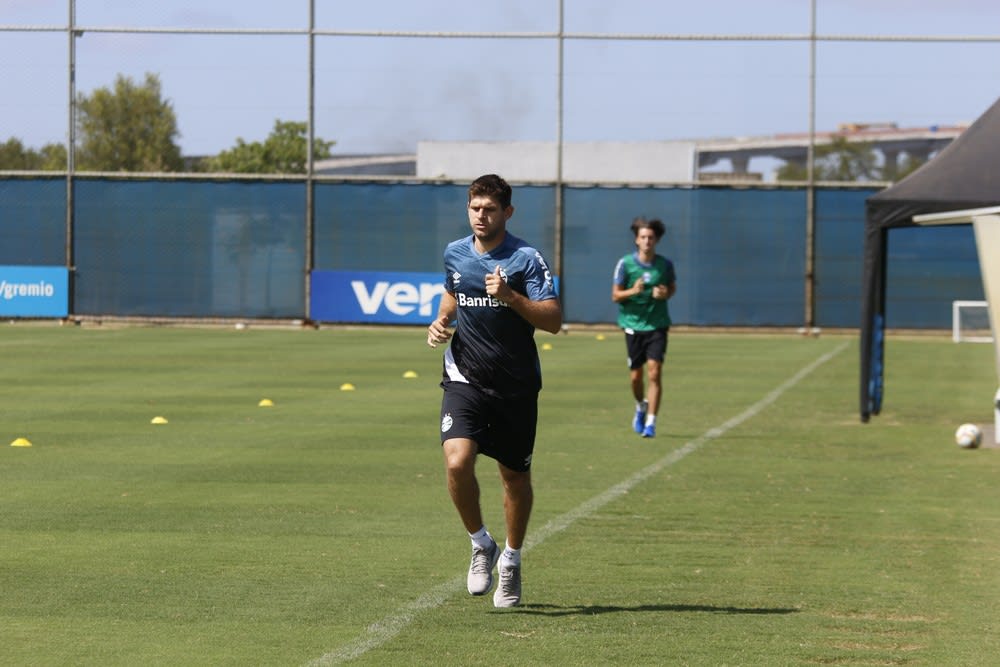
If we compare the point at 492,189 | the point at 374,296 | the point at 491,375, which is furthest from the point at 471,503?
the point at 374,296

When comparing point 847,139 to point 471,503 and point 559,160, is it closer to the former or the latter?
point 559,160

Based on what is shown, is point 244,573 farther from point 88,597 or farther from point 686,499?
point 686,499

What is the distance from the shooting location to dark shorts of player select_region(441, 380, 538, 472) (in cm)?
796

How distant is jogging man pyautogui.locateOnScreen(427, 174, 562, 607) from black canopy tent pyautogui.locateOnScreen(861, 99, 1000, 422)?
950cm

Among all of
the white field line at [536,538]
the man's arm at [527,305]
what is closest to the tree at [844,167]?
the white field line at [536,538]

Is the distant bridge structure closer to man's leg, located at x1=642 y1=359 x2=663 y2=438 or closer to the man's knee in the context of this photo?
man's leg, located at x1=642 y1=359 x2=663 y2=438

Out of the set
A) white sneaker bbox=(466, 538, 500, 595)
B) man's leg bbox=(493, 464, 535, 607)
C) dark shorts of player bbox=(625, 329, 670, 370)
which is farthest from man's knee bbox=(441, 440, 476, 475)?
dark shorts of player bbox=(625, 329, 670, 370)

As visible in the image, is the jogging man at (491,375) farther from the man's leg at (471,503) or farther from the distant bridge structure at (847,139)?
the distant bridge structure at (847,139)

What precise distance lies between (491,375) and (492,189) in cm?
85

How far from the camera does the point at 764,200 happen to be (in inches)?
1462

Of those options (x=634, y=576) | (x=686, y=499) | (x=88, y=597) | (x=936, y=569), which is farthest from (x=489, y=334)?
(x=686, y=499)

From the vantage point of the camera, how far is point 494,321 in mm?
8000

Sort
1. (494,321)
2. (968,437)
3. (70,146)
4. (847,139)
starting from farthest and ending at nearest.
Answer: (847,139) → (70,146) → (968,437) → (494,321)

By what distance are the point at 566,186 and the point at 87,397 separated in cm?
1998
